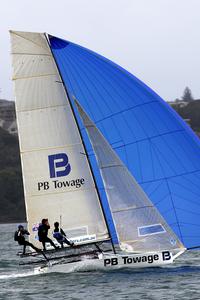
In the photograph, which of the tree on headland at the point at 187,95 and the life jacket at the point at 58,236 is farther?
the tree on headland at the point at 187,95

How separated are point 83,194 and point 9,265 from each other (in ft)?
22.3

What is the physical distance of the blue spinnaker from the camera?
20406 millimetres

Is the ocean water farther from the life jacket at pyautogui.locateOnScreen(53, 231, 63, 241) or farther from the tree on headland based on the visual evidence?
the tree on headland

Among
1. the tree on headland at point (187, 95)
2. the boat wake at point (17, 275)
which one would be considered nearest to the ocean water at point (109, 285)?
the boat wake at point (17, 275)

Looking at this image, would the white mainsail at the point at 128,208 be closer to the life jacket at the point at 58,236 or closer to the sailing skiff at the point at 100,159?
the sailing skiff at the point at 100,159

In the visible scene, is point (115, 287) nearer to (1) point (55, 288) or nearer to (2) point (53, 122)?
(1) point (55, 288)

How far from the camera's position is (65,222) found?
70.2 ft

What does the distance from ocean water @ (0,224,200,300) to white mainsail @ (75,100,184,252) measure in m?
0.62

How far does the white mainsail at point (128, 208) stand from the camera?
2080 centimetres

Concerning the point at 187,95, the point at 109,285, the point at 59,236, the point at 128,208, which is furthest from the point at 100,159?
the point at 187,95

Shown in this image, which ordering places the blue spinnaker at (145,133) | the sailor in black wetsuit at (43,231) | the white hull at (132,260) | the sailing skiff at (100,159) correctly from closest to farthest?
1. the blue spinnaker at (145,133)
2. the sailing skiff at (100,159)
3. the white hull at (132,260)
4. the sailor in black wetsuit at (43,231)

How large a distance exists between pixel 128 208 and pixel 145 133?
5.47 ft

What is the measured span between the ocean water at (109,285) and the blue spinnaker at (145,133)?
3.67 ft

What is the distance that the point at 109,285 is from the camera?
63.7ft
